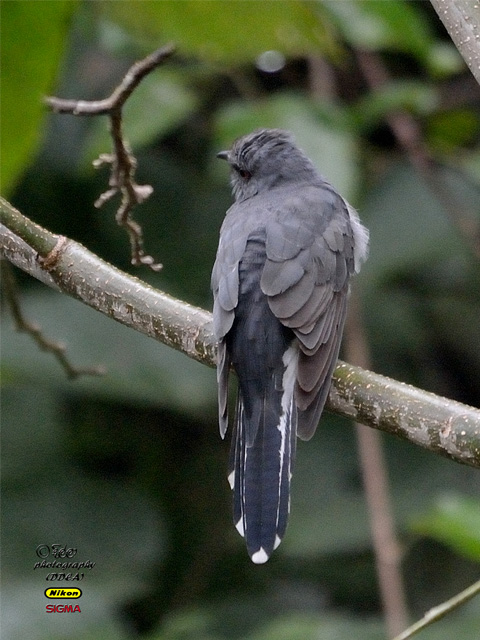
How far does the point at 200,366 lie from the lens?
536 cm

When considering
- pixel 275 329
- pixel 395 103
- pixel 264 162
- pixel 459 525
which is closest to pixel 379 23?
pixel 395 103

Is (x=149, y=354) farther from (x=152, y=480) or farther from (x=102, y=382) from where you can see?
(x=152, y=480)

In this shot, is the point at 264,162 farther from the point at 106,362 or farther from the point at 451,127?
the point at 451,127

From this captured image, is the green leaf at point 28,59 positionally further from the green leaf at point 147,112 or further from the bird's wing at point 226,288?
the green leaf at point 147,112

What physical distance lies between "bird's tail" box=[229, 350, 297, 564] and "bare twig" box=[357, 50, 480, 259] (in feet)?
7.97

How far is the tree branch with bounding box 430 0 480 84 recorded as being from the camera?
3.03m

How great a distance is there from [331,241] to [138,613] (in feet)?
8.85

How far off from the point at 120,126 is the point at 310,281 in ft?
3.07

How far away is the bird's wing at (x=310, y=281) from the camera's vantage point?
3346 mm

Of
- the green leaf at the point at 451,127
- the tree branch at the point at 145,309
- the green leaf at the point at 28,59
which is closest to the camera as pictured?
the green leaf at the point at 28,59

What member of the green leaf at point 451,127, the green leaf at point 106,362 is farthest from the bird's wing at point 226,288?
the green leaf at point 451,127

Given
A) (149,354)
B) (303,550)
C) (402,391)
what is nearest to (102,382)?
(149,354)

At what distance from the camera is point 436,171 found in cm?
A: 617

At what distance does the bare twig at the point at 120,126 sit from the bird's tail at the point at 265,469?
74 cm
